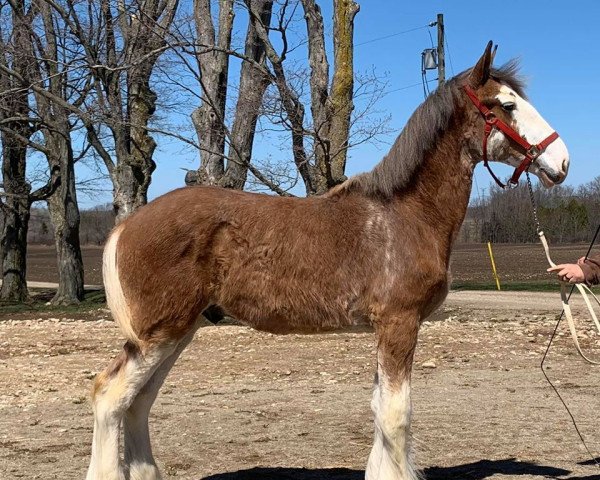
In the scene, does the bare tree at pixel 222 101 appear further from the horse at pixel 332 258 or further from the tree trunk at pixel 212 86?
the horse at pixel 332 258

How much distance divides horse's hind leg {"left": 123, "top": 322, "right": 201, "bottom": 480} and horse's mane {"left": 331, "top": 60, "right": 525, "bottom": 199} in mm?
1473

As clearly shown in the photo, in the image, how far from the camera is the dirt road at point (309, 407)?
543 cm

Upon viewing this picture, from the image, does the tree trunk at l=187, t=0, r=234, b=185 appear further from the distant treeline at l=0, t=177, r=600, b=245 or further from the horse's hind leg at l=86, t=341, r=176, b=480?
the distant treeline at l=0, t=177, r=600, b=245

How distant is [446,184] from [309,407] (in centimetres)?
345

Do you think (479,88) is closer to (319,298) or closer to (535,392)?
(319,298)

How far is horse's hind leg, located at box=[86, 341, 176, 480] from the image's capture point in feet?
14.2

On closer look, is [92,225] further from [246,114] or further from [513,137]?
[513,137]

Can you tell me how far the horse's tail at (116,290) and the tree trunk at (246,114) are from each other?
751cm

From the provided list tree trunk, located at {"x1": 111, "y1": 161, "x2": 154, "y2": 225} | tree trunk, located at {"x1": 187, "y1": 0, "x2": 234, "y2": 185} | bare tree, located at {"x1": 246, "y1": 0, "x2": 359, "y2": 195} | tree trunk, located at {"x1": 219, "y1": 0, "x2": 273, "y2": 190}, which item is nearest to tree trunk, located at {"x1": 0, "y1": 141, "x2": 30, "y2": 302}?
tree trunk, located at {"x1": 111, "y1": 161, "x2": 154, "y2": 225}

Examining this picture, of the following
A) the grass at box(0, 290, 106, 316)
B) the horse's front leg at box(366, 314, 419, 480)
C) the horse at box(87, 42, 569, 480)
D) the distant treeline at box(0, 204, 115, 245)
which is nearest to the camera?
the horse's front leg at box(366, 314, 419, 480)

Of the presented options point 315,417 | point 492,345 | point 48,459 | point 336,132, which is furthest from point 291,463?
point 336,132

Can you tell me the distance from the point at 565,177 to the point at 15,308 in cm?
1797

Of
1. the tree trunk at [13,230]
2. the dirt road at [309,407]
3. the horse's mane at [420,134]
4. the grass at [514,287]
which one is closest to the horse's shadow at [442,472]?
the dirt road at [309,407]

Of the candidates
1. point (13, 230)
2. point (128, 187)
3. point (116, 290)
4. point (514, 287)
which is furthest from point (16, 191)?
point (116, 290)
